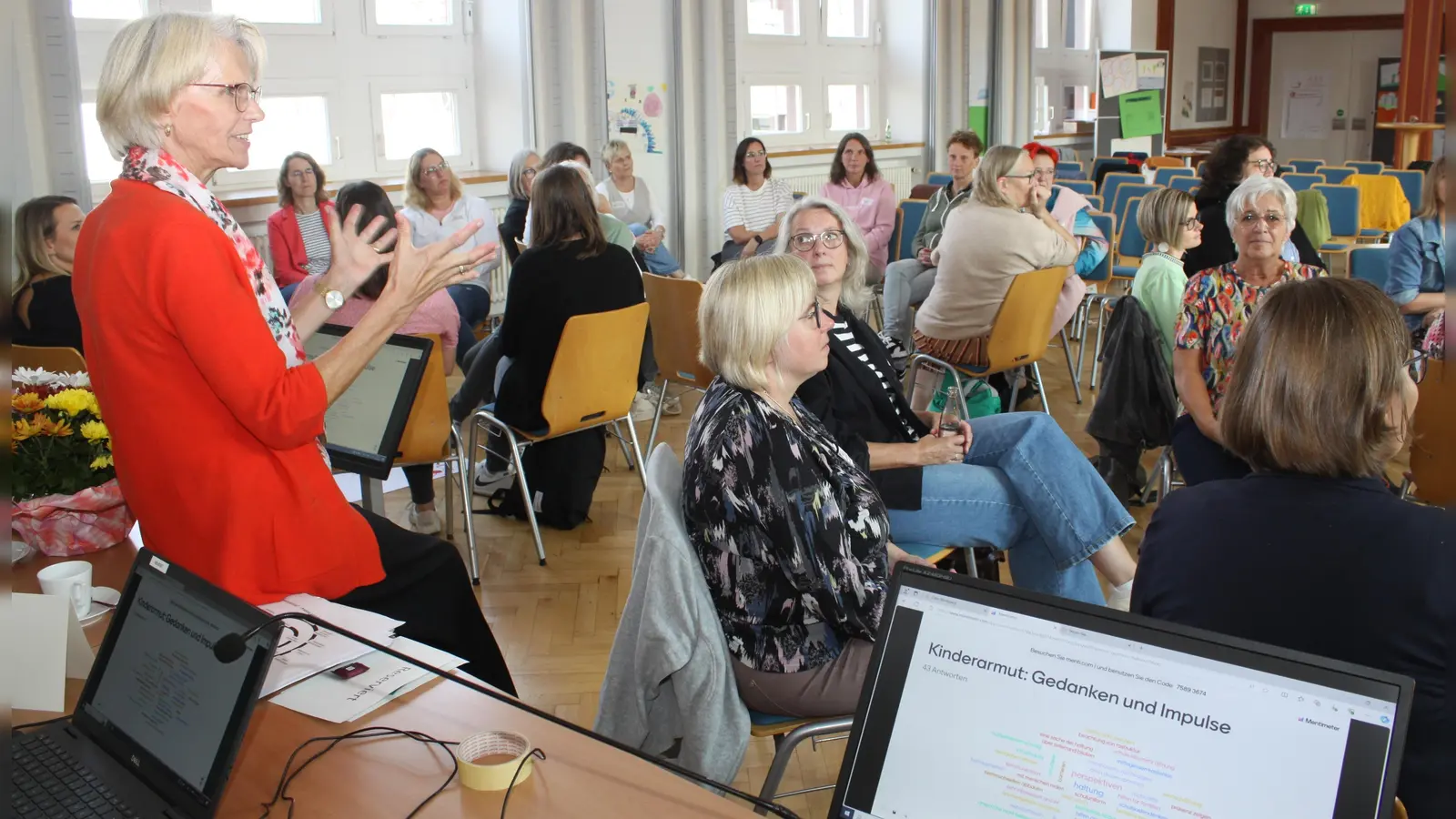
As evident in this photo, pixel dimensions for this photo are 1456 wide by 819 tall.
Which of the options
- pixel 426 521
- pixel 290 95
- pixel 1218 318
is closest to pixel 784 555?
pixel 1218 318

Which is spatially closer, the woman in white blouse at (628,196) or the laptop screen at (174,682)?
the laptop screen at (174,682)

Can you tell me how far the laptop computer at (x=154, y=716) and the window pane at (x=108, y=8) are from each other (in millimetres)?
4892

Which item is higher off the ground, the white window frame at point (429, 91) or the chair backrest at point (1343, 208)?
the white window frame at point (429, 91)

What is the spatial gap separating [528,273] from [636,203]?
3315 millimetres

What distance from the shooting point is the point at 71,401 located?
77.2 inches

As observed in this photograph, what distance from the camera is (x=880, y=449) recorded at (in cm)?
260

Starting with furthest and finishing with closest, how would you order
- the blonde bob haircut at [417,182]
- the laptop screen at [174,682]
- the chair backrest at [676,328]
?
the blonde bob haircut at [417,182], the chair backrest at [676,328], the laptop screen at [174,682]

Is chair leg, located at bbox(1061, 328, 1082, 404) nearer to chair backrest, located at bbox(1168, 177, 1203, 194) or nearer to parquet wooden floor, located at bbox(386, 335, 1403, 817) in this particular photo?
parquet wooden floor, located at bbox(386, 335, 1403, 817)

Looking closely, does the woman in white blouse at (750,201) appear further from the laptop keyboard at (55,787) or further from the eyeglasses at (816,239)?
the laptop keyboard at (55,787)

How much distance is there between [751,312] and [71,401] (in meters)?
1.18

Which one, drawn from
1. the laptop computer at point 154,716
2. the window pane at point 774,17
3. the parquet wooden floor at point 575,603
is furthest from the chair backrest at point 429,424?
the window pane at point 774,17

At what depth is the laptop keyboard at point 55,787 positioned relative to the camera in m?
1.24

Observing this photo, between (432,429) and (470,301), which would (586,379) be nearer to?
(432,429)

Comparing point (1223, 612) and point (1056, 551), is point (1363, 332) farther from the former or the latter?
point (1056, 551)
